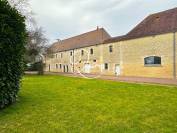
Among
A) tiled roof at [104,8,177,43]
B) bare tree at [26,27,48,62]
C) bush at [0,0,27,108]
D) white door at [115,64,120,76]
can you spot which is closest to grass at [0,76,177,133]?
bush at [0,0,27,108]

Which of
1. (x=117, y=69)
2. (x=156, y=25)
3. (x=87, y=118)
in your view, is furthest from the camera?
(x=117, y=69)

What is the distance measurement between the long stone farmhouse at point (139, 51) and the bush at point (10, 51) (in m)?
23.9

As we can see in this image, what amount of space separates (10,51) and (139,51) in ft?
92.5

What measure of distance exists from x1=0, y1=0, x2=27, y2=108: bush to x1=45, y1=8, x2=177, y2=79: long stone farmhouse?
2395 centimetres

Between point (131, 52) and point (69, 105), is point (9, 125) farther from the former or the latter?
point (131, 52)

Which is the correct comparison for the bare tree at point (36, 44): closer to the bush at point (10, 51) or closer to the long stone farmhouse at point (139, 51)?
the long stone farmhouse at point (139, 51)

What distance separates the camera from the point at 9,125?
21.6 feet

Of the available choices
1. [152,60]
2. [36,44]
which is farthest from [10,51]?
[36,44]

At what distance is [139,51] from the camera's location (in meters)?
35.0

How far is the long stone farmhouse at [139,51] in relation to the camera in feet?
101

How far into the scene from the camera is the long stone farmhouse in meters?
30.9

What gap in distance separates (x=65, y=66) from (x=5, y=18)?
2112 inches

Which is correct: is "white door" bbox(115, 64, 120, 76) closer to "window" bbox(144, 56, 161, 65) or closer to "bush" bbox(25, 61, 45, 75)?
"window" bbox(144, 56, 161, 65)

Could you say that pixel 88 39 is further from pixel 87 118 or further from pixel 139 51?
pixel 87 118
